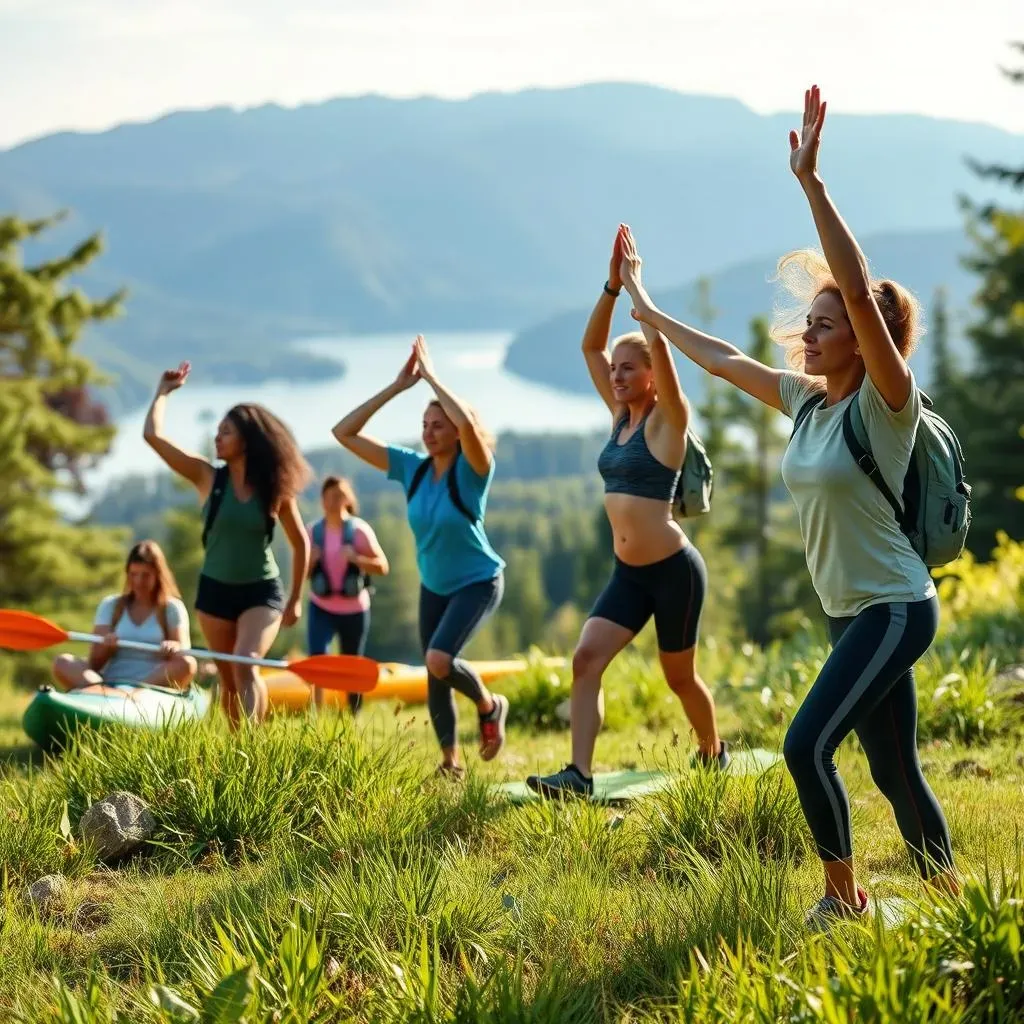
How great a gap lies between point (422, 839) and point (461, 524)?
2.26 metres

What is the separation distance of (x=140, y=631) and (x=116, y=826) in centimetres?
334

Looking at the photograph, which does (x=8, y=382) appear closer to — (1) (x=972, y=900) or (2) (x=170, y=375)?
(2) (x=170, y=375)

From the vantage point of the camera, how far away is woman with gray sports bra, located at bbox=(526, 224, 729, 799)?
20.1 ft

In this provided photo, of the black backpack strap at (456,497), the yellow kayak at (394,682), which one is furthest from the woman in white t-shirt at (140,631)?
the yellow kayak at (394,682)

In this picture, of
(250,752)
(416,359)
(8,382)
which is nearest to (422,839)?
(250,752)

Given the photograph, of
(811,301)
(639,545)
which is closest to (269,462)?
(639,545)

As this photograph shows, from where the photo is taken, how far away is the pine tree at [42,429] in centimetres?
2586

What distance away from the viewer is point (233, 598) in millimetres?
7516

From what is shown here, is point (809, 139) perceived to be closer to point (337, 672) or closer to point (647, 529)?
point (647, 529)

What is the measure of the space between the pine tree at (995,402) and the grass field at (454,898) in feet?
89.6

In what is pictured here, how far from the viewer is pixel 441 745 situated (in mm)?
7191

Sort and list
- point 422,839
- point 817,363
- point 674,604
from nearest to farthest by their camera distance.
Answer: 1. point 817,363
2. point 422,839
3. point 674,604

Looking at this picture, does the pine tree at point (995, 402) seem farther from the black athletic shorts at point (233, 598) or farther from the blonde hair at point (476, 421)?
the black athletic shorts at point (233, 598)

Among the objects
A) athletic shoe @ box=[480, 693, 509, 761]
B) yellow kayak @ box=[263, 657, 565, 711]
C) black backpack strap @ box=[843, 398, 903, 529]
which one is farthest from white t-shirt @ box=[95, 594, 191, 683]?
black backpack strap @ box=[843, 398, 903, 529]
